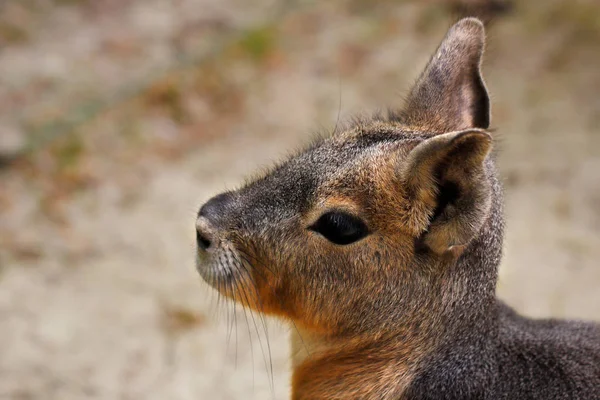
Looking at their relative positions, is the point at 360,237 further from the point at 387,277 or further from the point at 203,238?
the point at 203,238

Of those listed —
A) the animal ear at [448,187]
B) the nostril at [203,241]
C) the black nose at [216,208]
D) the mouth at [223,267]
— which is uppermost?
the black nose at [216,208]

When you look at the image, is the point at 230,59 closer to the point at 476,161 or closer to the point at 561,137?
the point at 561,137

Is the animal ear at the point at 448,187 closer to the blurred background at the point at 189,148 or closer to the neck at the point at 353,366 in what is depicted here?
the neck at the point at 353,366

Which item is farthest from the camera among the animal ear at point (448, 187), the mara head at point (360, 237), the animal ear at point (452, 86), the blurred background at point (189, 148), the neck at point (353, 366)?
the blurred background at point (189, 148)

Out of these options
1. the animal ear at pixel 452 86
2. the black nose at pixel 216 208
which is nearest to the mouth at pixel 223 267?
the black nose at pixel 216 208

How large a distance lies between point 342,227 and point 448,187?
41cm

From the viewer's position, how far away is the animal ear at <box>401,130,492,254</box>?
252 cm

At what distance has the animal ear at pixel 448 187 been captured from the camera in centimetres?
252

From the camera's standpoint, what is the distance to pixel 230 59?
7.25 metres

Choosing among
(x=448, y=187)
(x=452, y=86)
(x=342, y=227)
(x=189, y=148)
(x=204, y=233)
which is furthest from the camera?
(x=189, y=148)

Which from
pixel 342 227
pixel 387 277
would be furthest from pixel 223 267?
pixel 387 277

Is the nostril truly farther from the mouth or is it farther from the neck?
the neck

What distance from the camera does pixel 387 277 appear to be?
287 cm

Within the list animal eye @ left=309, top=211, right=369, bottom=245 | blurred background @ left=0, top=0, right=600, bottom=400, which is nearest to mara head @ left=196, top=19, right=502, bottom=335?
animal eye @ left=309, top=211, right=369, bottom=245
